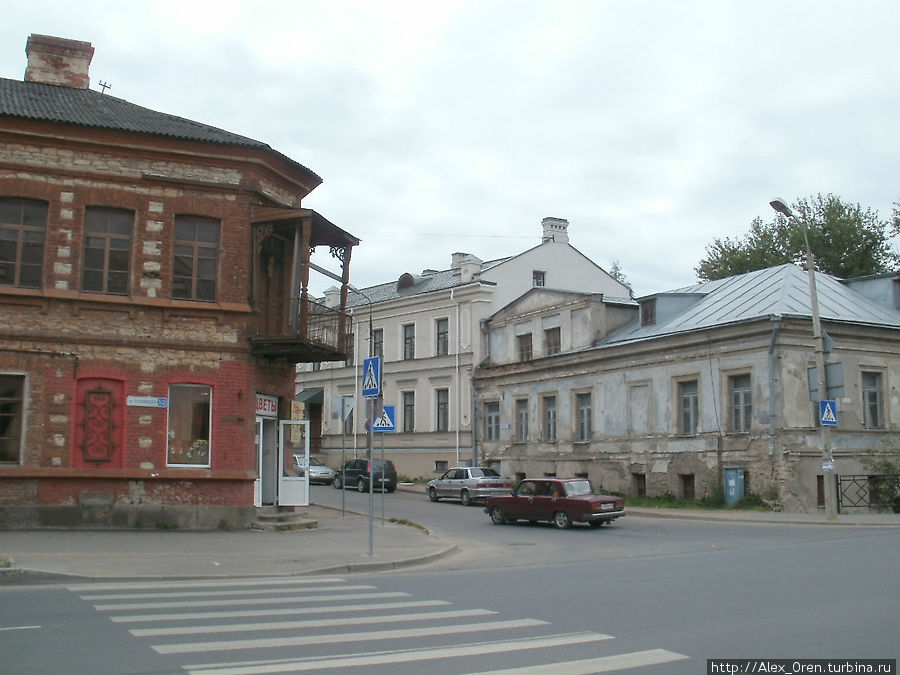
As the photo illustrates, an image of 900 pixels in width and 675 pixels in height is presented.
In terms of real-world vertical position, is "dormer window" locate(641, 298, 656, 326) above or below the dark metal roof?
below

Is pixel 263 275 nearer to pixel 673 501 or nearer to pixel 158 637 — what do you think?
pixel 158 637

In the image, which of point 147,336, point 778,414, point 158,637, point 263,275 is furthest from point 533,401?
point 158,637

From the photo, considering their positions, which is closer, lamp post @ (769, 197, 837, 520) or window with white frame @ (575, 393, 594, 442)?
lamp post @ (769, 197, 837, 520)

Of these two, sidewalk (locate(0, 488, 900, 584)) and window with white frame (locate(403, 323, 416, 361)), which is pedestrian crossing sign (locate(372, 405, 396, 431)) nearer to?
sidewalk (locate(0, 488, 900, 584))

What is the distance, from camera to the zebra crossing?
7.63 meters

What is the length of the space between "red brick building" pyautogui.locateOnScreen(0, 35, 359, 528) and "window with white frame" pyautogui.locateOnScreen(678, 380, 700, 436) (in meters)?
16.4

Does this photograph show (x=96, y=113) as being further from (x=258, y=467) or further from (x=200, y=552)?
(x=200, y=552)

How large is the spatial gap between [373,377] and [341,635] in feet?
29.9

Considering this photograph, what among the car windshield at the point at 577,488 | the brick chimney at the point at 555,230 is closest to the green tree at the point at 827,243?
the brick chimney at the point at 555,230

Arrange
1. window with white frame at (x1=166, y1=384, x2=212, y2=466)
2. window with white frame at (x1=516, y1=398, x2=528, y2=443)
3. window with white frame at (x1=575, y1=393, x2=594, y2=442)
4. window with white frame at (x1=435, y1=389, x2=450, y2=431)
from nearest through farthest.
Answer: window with white frame at (x1=166, y1=384, x2=212, y2=466), window with white frame at (x1=575, y1=393, x2=594, y2=442), window with white frame at (x1=516, y1=398, x2=528, y2=443), window with white frame at (x1=435, y1=389, x2=450, y2=431)

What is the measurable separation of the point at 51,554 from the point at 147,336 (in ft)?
21.2

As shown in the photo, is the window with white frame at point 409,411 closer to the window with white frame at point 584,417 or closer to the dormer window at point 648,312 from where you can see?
the window with white frame at point 584,417

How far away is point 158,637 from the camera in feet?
28.8

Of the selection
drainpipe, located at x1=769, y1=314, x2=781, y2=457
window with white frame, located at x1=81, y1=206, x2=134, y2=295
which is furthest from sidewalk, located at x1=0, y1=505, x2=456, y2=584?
drainpipe, located at x1=769, y1=314, x2=781, y2=457
